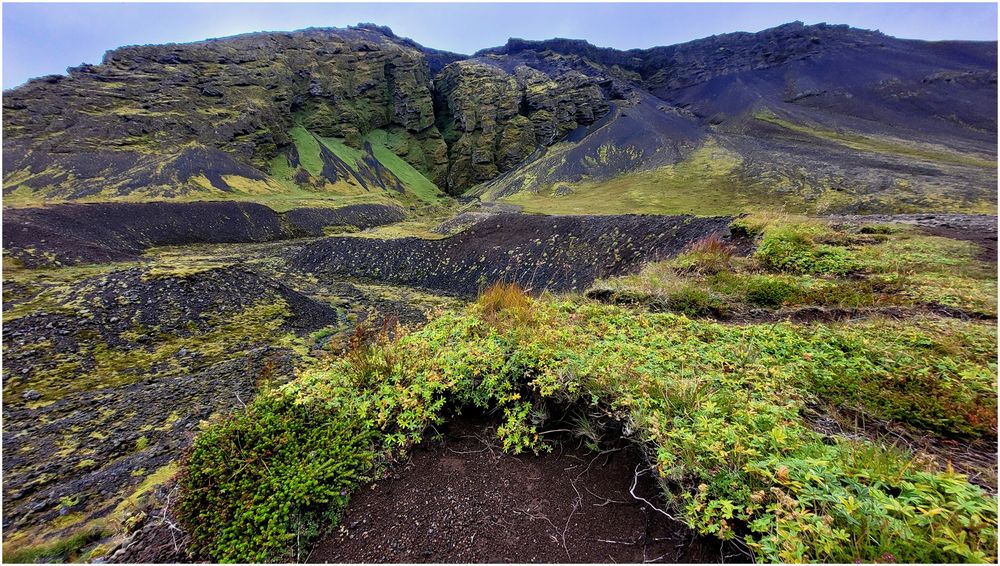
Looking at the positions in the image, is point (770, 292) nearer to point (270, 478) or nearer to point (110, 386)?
point (270, 478)

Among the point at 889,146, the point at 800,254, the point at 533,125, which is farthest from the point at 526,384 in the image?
the point at 533,125

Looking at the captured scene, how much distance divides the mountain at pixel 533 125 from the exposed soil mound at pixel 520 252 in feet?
22.0

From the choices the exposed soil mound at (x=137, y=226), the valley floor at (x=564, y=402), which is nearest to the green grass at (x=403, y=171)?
the exposed soil mound at (x=137, y=226)

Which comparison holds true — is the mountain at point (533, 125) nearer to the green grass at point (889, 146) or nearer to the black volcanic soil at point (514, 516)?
the green grass at point (889, 146)

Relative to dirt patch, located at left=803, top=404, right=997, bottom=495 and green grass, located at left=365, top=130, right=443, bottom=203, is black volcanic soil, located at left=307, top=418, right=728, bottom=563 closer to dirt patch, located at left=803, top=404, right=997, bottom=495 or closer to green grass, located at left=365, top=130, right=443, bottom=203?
dirt patch, located at left=803, top=404, right=997, bottom=495

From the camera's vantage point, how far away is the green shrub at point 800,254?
27.3 feet

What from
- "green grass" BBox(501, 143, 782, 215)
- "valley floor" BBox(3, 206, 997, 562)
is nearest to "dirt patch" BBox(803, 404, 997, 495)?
"valley floor" BBox(3, 206, 997, 562)

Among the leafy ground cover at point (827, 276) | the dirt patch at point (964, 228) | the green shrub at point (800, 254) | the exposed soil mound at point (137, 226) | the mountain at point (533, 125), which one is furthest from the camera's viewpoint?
the mountain at point (533, 125)

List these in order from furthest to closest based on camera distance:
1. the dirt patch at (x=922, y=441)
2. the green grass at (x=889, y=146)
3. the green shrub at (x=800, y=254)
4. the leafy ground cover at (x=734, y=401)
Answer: the green grass at (x=889, y=146) < the green shrub at (x=800, y=254) < the dirt patch at (x=922, y=441) < the leafy ground cover at (x=734, y=401)

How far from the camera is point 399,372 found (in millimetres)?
4766

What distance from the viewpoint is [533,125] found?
69562 mm

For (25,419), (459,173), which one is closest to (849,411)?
(25,419)

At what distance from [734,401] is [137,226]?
3630 cm

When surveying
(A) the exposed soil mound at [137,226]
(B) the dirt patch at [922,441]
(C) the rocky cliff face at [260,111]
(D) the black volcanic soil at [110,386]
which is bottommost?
(D) the black volcanic soil at [110,386]
